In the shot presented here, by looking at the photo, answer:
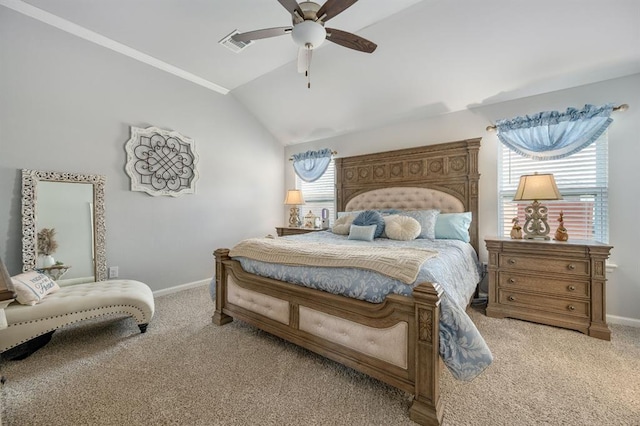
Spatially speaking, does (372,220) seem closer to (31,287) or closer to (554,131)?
(554,131)

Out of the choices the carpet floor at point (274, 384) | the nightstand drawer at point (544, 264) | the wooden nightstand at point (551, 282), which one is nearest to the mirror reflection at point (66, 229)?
the carpet floor at point (274, 384)

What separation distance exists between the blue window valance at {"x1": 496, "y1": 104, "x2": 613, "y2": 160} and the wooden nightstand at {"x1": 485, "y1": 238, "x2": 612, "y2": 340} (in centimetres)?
100

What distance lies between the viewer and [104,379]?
1.75 m

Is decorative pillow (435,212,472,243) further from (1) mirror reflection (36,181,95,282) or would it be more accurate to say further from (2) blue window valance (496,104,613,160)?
(1) mirror reflection (36,181,95,282)

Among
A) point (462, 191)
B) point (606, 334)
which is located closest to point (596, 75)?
point (462, 191)

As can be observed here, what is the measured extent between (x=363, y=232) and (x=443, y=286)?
1435 millimetres

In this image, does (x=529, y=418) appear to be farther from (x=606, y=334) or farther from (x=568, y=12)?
(x=568, y=12)

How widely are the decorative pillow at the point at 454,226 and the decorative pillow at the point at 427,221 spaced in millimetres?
63

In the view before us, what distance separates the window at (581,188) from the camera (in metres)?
2.63

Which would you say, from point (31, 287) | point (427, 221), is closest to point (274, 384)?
point (31, 287)

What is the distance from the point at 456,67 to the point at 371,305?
2.82 m

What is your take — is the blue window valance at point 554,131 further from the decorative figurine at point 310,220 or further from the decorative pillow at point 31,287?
the decorative pillow at point 31,287

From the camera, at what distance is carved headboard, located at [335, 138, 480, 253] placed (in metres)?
3.26

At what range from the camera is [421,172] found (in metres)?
3.64
